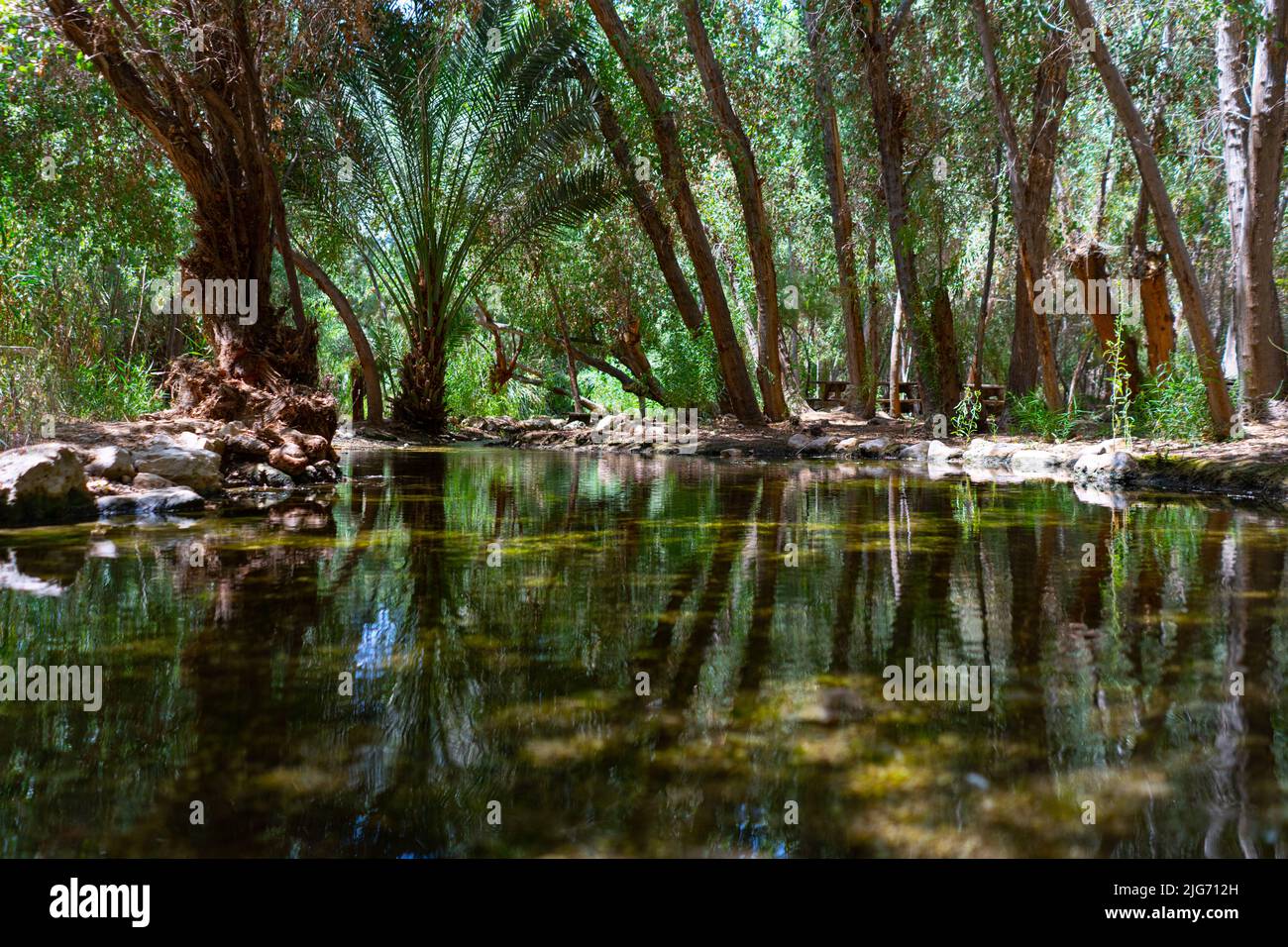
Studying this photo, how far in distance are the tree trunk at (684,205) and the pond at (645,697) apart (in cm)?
975

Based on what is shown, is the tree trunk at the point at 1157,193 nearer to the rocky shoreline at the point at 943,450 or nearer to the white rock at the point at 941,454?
the rocky shoreline at the point at 943,450

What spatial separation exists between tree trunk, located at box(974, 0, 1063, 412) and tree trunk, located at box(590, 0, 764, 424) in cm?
444

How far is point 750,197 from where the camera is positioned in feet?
45.8

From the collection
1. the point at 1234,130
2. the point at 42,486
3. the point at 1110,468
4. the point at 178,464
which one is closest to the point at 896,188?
the point at 1234,130

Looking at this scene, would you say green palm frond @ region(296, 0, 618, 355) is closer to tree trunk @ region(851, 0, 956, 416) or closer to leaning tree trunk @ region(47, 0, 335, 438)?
tree trunk @ region(851, 0, 956, 416)

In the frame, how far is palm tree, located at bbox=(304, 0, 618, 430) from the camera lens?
14.4 metres

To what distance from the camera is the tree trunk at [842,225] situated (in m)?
14.0

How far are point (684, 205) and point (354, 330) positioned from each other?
24.5 feet

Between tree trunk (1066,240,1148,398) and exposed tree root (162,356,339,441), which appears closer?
exposed tree root (162,356,339,441)

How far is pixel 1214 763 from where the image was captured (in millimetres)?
2059

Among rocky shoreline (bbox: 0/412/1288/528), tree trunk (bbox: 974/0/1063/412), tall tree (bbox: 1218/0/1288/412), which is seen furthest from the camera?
tree trunk (bbox: 974/0/1063/412)

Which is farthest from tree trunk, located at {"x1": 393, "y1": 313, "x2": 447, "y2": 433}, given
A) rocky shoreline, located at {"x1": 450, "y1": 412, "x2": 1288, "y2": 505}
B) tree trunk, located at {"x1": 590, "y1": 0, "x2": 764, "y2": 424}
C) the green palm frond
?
tree trunk, located at {"x1": 590, "y1": 0, "x2": 764, "y2": 424}
